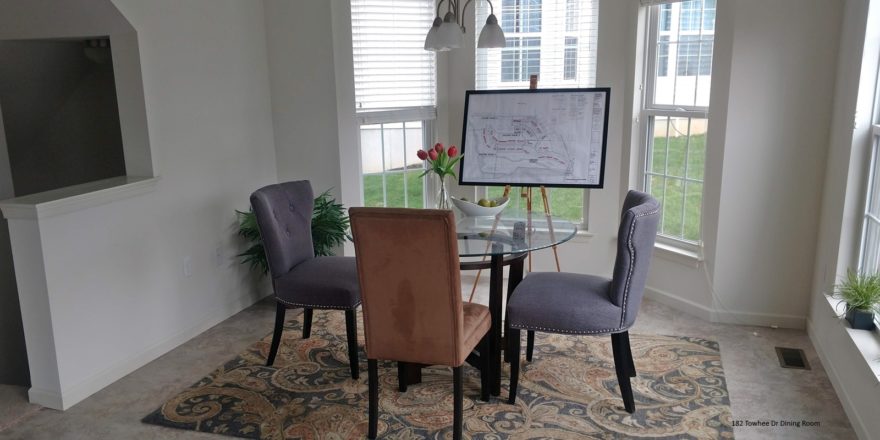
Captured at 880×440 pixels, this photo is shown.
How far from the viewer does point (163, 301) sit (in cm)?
360

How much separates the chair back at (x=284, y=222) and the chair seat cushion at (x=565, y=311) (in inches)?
47.6

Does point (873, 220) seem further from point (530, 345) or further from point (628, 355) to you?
point (530, 345)

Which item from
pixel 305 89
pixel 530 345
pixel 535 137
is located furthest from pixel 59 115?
pixel 530 345

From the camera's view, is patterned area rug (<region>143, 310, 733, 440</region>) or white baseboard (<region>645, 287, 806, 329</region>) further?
white baseboard (<region>645, 287, 806, 329</region>)

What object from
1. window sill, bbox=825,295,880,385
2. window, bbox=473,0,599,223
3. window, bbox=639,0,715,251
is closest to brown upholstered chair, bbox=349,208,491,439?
window sill, bbox=825,295,880,385

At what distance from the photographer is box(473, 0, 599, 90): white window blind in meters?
4.39

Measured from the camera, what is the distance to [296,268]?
3.40 meters

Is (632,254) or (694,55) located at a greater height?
(694,55)

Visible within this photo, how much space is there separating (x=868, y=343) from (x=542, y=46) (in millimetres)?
2697

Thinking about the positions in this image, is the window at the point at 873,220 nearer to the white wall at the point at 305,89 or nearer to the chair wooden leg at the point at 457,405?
the chair wooden leg at the point at 457,405

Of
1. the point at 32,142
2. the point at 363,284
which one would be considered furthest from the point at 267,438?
the point at 32,142

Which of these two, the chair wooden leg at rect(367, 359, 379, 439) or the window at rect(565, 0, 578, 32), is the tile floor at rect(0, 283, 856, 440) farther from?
the window at rect(565, 0, 578, 32)

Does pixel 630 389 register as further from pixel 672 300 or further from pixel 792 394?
pixel 672 300

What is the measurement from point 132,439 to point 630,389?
7.02 ft
